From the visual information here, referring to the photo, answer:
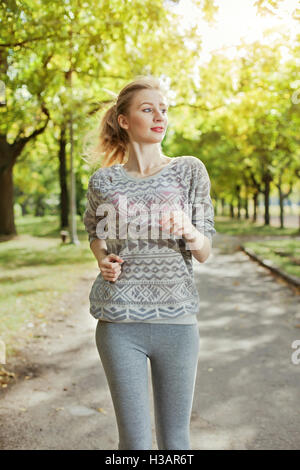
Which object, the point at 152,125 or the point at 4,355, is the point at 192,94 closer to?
the point at 4,355

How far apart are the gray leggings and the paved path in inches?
61.5

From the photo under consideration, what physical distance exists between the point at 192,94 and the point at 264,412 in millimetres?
13958

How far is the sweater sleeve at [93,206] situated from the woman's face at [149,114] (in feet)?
0.97

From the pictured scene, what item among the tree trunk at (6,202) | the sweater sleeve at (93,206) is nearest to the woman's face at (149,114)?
the sweater sleeve at (93,206)

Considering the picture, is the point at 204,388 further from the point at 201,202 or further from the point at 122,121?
the point at 122,121

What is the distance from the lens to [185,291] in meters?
2.24

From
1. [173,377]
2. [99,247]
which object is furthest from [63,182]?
[173,377]

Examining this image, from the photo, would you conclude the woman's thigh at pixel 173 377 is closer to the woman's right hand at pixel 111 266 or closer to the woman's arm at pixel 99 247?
the woman's right hand at pixel 111 266

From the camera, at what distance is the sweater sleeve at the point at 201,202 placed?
2262 mm

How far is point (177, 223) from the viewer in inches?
79.2

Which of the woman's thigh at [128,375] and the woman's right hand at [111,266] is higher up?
the woman's right hand at [111,266]

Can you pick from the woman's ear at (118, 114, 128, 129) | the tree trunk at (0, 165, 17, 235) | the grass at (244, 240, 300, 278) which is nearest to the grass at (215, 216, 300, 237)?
the grass at (244, 240, 300, 278)

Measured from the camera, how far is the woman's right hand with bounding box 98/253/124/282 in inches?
85.1
